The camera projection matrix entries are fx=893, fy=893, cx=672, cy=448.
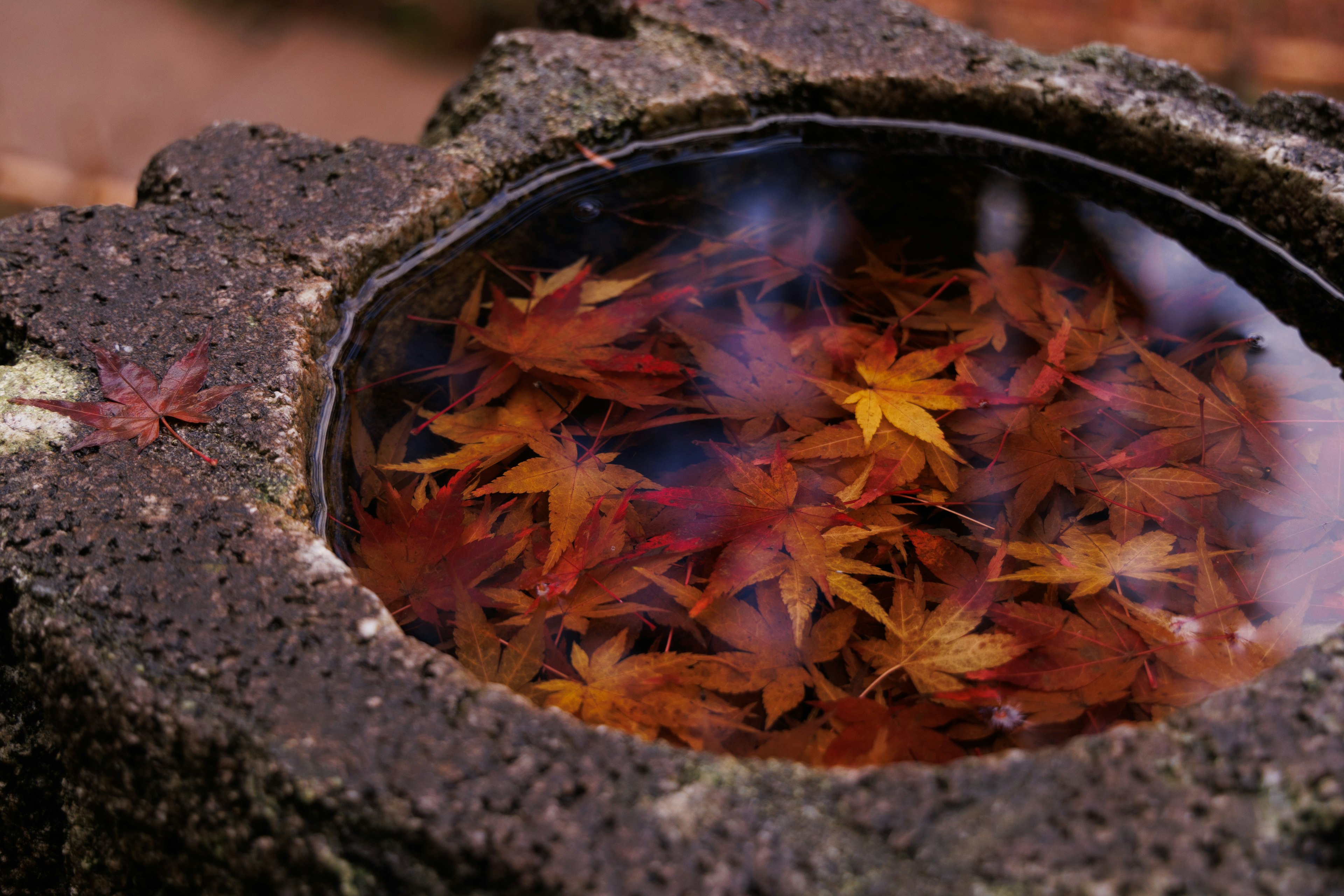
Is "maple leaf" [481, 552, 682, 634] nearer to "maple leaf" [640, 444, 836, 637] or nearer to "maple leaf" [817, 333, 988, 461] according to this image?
"maple leaf" [640, 444, 836, 637]

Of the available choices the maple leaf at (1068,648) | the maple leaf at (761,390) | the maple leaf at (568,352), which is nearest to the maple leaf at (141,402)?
the maple leaf at (568,352)

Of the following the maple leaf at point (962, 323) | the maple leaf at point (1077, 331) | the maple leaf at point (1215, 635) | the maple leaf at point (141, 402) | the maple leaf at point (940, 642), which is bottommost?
the maple leaf at point (141, 402)

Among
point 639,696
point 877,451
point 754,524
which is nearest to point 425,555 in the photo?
point 639,696

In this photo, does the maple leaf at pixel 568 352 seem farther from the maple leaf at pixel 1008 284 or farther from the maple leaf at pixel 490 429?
the maple leaf at pixel 1008 284

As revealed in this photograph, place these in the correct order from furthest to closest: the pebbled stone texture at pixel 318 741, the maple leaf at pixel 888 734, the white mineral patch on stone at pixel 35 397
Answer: the white mineral patch on stone at pixel 35 397 < the maple leaf at pixel 888 734 < the pebbled stone texture at pixel 318 741

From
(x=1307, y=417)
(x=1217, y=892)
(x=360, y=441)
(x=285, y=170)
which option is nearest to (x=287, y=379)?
(x=360, y=441)

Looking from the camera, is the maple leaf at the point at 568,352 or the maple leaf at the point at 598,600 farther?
the maple leaf at the point at 568,352
